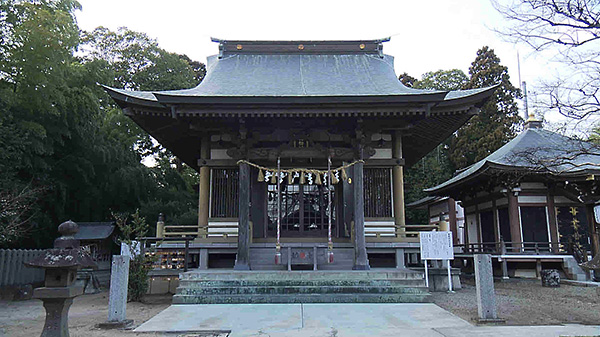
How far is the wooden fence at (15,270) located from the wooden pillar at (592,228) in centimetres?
1825

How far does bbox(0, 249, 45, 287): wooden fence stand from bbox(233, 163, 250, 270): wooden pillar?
19.7 ft

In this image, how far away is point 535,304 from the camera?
871 cm

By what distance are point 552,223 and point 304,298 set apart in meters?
11.3

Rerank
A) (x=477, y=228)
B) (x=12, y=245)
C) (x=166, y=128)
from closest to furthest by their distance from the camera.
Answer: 1. (x=166, y=128)
2. (x=12, y=245)
3. (x=477, y=228)

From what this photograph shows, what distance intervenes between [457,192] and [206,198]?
511 inches

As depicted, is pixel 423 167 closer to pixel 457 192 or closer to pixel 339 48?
pixel 457 192

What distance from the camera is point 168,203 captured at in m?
20.1

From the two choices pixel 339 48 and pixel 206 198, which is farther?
pixel 339 48

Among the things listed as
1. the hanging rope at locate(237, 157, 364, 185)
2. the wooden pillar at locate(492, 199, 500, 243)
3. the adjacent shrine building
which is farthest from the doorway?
the wooden pillar at locate(492, 199, 500, 243)

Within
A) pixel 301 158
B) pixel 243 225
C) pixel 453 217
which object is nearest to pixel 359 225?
pixel 301 158

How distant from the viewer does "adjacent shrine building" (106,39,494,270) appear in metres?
10.5

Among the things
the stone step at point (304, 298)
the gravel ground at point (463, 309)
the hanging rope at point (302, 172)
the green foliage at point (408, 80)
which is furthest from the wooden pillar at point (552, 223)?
the green foliage at point (408, 80)

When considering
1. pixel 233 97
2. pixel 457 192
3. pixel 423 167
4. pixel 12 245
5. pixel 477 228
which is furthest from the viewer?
pixel 423 167

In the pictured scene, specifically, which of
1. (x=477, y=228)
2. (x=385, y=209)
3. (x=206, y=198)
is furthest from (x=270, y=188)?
(x=477, y=228)
